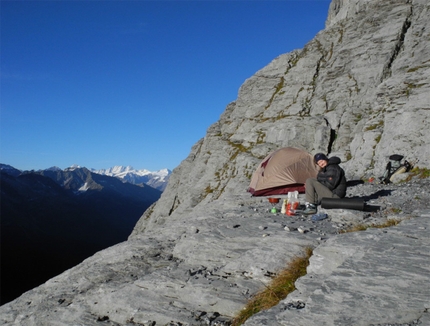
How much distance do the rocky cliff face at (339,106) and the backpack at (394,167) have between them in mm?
1482

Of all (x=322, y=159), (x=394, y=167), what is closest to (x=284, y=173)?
(x=394, y=167)

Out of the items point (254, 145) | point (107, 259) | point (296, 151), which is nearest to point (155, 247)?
point (107, 259)

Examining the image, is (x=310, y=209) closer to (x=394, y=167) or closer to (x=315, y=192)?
(x=315, y=192)

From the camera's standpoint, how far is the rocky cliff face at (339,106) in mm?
32281

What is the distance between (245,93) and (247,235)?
63.2 meters

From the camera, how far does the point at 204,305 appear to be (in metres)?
9.41

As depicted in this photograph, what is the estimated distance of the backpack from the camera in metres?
25.5

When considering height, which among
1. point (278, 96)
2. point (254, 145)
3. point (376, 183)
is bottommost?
point (376, 183)

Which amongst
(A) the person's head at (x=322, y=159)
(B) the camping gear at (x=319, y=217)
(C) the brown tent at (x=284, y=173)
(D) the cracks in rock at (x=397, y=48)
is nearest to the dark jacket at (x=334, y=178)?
(A) the person's head at (x=322, y=159)

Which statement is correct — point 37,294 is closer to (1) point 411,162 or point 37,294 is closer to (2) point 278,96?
(1) point 411,162

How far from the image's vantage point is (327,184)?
16750 millimetres

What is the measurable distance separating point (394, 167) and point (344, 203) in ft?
46.6

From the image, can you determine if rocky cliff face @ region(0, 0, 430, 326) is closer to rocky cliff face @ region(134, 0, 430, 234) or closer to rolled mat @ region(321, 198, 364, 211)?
rocky cliff face @ region(134, 0, 430, 234)

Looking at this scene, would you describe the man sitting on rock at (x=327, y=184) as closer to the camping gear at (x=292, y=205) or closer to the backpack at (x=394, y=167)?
the camping gear at (x=292, y=205)
